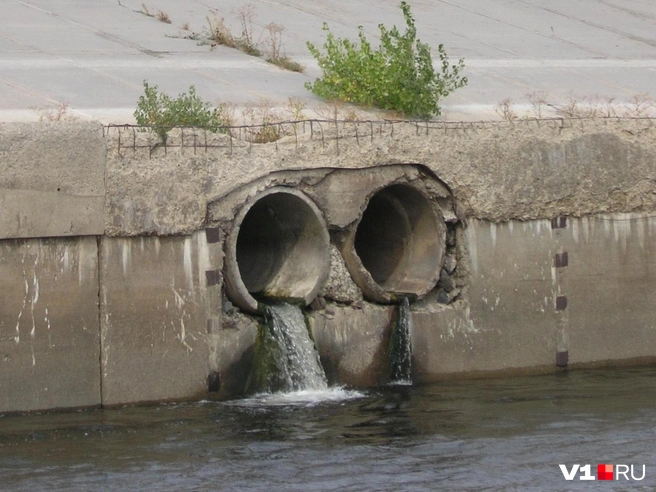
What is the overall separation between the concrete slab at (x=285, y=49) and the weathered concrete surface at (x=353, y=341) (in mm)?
2480

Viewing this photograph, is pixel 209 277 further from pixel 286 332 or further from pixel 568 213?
pixel 568 213

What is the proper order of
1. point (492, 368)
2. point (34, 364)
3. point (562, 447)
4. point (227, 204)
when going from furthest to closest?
point (492, 368), point (227, 204), point (34, 364), point (562, 447)

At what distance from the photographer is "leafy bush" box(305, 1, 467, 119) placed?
11.4 meters

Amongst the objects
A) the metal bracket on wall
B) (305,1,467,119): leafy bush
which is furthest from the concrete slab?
the metal bracket on wall

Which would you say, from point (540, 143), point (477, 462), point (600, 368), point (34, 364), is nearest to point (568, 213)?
point (540, 143)

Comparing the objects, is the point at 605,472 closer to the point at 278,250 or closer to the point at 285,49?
the point at 278,250

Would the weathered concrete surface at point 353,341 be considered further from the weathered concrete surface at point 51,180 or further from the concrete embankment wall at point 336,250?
the weathered concrete surface at point 51,180

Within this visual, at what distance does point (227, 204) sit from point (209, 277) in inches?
23.3

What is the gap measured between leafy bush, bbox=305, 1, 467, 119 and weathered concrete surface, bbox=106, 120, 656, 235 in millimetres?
1048

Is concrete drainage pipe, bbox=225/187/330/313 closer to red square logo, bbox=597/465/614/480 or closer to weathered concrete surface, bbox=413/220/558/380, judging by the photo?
weathered concrete surface, bbox=413/220/558/380

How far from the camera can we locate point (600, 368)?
10.8 metres

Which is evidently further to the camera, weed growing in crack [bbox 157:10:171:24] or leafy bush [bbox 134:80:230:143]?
weed growing in crack [bbox 157:10:171:24]

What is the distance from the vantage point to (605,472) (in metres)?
7.54

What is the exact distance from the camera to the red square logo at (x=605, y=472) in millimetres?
7461
